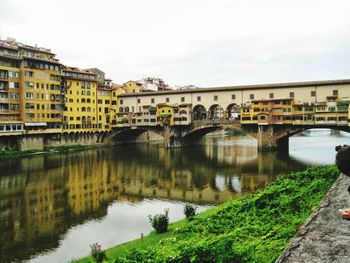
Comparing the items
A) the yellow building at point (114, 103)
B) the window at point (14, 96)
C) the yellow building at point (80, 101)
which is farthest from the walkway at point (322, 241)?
the yellow building at point (114, 103)

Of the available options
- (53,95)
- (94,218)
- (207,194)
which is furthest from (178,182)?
(53,95)

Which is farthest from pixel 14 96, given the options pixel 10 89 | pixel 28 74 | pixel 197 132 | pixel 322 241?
pixel 322 241

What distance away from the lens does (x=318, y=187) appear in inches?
594

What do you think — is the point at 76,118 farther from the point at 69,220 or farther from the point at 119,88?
the point at 69,220

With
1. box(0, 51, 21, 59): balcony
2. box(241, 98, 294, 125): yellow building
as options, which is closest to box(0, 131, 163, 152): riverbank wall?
box(0, 51, 21, 59): balcony

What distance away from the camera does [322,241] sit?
611cm

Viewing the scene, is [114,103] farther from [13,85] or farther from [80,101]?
[13,85]

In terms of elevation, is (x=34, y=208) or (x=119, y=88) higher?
(x=119, y=88)

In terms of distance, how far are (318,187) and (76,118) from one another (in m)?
66.9

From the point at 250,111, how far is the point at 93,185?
38.5 m

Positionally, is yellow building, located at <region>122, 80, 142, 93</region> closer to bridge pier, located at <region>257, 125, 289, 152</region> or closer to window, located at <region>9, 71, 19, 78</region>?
window, located at <region>9, 71, 19, 78</region>

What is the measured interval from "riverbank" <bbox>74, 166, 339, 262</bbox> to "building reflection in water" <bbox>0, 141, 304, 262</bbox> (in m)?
7.38

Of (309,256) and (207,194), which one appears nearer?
(309,256)

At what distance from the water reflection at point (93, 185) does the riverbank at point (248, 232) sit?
7056 mm
